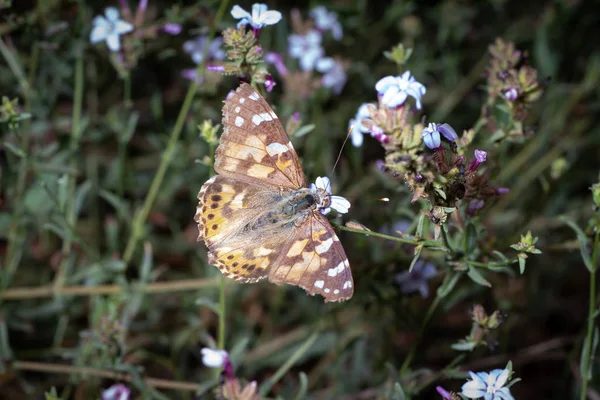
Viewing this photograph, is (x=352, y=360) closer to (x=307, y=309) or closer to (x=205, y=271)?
(x=307, y=309)

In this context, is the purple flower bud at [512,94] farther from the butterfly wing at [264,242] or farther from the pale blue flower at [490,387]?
the pale blue flower at [490,387]

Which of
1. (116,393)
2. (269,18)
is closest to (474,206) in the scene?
(269,18)

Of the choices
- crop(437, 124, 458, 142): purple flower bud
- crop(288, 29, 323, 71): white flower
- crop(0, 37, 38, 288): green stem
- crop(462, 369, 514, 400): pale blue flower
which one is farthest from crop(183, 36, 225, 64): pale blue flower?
crop(462, 369, 514, 400): pale blue flower

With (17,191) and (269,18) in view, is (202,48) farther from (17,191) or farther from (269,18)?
(269,18)

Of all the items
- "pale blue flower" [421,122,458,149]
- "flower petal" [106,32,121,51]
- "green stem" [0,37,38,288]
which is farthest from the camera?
"green stem" [0,37,38,288]

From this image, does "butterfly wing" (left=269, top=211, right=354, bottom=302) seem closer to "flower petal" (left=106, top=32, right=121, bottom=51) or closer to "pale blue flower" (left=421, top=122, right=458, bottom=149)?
"pale blue flower" (left=421, top=122, right=458, bottom=149)

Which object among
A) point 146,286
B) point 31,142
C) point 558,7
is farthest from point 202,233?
point 558,7
